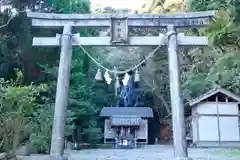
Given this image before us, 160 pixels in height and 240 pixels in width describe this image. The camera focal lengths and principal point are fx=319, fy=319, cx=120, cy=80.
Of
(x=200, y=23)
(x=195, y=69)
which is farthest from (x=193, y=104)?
(x=200, y=23)

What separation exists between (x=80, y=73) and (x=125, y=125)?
5.52m

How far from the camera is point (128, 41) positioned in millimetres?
9055

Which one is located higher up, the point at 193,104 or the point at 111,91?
the point at 111,91

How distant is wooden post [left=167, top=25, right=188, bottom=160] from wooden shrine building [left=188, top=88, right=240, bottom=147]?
11197 mm

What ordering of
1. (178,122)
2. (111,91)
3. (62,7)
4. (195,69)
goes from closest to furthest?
(178,122) → (62,7) → (195,69) → (111,91)

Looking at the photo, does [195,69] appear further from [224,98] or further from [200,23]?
[200,23]

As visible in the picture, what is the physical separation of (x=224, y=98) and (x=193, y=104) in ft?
6.56

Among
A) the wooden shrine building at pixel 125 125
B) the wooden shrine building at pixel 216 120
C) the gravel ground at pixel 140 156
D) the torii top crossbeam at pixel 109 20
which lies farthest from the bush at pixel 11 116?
the wooden shrine building at pixel 216 120

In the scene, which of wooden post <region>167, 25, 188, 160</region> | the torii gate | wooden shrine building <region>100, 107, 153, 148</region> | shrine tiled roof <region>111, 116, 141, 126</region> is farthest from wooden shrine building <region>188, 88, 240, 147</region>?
wooden post <region>167, 25, 188, 160</region>

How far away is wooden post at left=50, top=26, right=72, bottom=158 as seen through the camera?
26.7 feet

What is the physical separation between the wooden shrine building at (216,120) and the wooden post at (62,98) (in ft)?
40.3

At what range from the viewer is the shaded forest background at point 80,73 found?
9087 millimetres

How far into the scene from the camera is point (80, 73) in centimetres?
1714

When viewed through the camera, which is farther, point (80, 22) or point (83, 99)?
point (83, 99)
